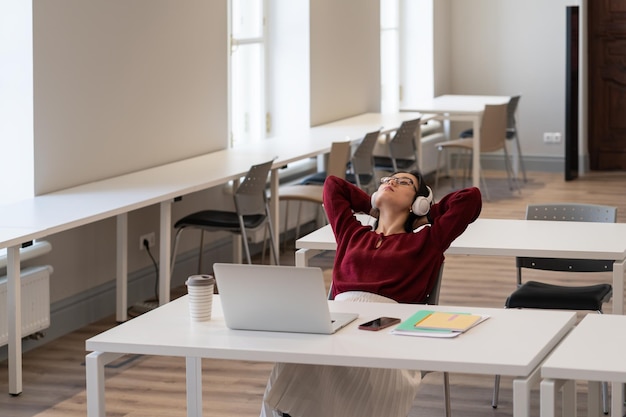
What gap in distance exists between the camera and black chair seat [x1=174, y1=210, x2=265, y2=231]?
605cm

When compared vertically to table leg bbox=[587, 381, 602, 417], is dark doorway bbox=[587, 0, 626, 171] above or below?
above

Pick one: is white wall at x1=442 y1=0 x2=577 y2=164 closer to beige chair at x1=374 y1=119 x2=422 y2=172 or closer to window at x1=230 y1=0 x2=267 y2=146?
beige chair at x1=374 y1=119 x2=422 y2=172

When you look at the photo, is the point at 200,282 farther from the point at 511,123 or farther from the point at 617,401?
A: the point at 511,123

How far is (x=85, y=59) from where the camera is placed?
570 cm

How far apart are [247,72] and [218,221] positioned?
7.74 feet

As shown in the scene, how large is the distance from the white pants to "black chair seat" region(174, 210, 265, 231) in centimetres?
284

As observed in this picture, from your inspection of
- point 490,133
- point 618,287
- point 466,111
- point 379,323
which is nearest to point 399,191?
point 379,323

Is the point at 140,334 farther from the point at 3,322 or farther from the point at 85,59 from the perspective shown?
the point at 85,59

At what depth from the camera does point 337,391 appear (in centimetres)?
318

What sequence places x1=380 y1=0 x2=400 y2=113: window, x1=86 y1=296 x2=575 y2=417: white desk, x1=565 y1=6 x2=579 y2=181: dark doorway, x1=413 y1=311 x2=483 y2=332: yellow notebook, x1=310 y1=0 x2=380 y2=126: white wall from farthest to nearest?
x1=380 y1=0 x2=400 y2=113: window, x1=565 y1=6 x2=579 y2=181: dark doorway, x1=310 y1=0 x2=380 y2=126: white wall, x1=413 y1=311 x2=483 y2=332: yellow notebook, x1=86 y1=296 x2=575 y2=417: white desk

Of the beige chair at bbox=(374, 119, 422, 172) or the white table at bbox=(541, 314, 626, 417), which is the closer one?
the white table at bbox=(541, 314, 626, 417)

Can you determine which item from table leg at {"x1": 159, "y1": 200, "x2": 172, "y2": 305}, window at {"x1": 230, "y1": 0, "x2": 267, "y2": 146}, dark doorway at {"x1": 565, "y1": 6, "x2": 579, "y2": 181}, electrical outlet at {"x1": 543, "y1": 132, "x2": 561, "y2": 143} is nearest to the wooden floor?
table leg at {"x1": 159, "y1": 200, "x2": 172, "y2": 305}

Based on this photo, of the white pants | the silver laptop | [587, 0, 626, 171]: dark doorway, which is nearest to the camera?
the silver laptop

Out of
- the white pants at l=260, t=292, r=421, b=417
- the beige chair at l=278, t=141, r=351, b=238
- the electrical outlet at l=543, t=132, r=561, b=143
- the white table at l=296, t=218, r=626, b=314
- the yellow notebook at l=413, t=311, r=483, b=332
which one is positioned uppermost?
the electrical outlet at l=543, t=132, r=561, b=143
